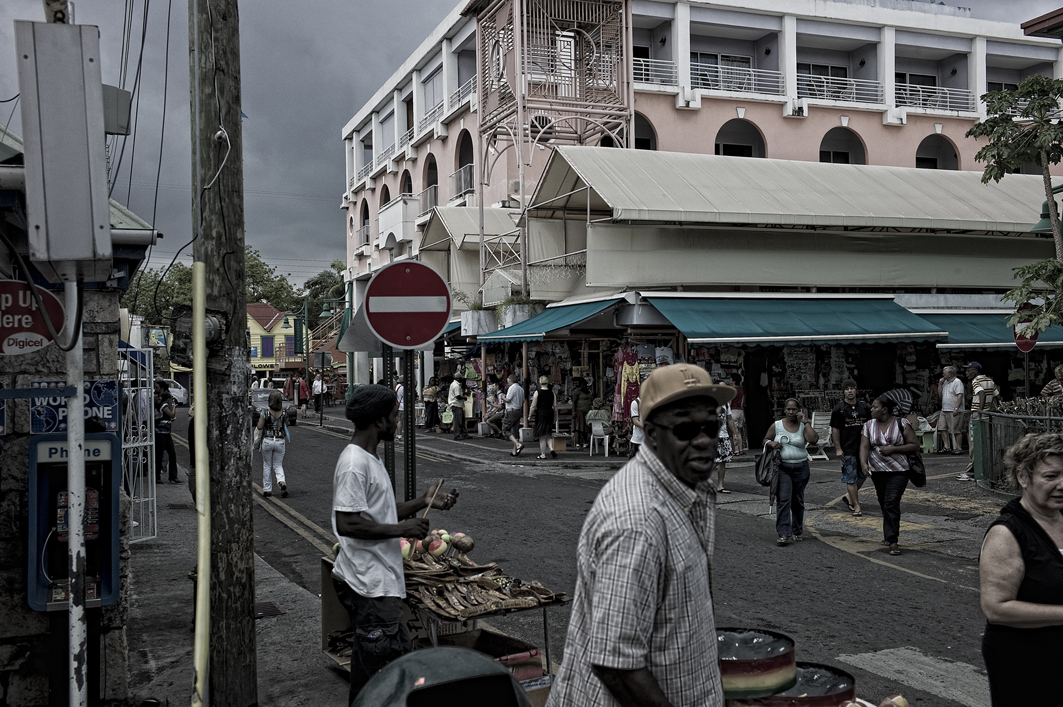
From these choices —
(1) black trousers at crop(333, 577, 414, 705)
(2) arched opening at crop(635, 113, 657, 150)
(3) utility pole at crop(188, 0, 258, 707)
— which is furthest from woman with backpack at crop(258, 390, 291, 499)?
(2) arched opening at crop(635, 113, 657, 150)

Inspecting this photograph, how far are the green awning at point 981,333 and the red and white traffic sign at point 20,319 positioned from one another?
62.7 feet

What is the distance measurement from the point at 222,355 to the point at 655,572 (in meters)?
3.11

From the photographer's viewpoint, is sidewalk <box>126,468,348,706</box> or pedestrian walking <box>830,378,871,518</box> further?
pedestrian walking <box>830,378,871,518</box>

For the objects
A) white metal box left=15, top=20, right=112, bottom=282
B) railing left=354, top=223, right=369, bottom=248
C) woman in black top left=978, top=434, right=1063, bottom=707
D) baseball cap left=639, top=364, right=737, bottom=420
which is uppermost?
railing left=354, top=223, right=369, bottom=248

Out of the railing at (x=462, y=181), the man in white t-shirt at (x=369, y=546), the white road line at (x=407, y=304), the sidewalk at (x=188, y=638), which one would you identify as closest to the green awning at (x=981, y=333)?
the sidewalk at (x=188, y=638)

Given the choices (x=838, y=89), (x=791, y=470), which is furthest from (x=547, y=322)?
(x=838, y=89)

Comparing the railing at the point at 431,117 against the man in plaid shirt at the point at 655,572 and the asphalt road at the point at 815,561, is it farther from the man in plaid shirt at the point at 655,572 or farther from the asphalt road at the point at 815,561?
the man in plaid shirt at the point at 655,572

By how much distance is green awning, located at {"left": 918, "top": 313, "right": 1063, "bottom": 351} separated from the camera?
20141 mm

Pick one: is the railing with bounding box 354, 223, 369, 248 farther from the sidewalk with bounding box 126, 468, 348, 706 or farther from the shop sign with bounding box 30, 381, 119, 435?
the shop sign with bounding box 30, 381, 119, 435

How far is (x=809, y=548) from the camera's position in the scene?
9.55m

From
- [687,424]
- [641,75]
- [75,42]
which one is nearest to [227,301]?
[75,42]

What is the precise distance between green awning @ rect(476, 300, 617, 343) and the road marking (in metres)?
13.3

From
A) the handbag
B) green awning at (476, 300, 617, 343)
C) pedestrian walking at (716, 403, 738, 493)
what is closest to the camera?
the handbag

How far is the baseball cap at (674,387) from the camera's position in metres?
2.47
